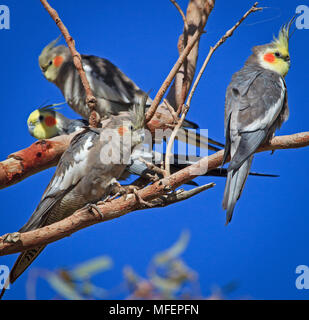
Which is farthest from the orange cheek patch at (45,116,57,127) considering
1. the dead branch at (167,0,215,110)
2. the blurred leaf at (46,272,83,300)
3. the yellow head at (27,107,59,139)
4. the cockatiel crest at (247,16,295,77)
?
the blurred leaf at (46,272,83,300)

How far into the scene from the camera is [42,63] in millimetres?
4988

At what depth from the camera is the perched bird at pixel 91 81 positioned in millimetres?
4559

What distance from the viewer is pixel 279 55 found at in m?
3.76

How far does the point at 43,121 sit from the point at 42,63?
77cm

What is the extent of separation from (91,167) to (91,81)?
169 centimetres

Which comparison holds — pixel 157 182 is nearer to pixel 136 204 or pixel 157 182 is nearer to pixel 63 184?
pixel 136 204

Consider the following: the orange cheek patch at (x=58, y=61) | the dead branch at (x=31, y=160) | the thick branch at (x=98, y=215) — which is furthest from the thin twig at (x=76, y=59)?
the orange cheek patch at (x=58, y=61)

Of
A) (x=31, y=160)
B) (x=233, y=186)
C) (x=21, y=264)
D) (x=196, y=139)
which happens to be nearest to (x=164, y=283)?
(x=233, y=186)

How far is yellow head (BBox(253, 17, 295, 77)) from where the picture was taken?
3.73 metres

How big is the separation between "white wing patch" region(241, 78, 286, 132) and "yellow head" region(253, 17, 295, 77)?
464mm

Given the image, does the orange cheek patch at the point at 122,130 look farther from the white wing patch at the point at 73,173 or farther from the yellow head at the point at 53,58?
the yellow head at the point at 53,58

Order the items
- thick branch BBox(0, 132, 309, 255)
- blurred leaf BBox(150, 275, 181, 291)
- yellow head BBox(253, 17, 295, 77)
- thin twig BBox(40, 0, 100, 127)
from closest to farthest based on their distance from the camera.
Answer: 1. blurred leaf BBox(150, 275, 181, 291)
2. thick branch BBox(0, 132, 309, 255)
3. thin twig BBox(40, 0, 100, 127)
4. yellow head BBox(253, 17, 295, 77)

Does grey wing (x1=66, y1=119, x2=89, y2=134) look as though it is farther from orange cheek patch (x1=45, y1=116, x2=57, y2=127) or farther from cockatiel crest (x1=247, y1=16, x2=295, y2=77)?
cockatiel crest (x1=247, y1=16, x2=295, y2=77)
